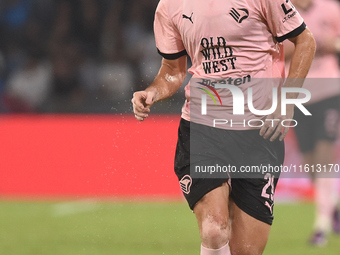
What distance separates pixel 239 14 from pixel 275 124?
638 mm

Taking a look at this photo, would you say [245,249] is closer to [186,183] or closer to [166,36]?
[186,183]

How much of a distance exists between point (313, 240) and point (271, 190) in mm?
2462

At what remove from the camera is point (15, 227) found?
6570 mm

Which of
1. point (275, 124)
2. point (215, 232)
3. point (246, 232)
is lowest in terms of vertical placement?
point (246, 232)

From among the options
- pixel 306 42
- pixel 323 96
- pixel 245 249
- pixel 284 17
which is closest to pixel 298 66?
pixel 306 42

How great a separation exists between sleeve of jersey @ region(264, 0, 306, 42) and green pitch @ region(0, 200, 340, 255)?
2.55 metres

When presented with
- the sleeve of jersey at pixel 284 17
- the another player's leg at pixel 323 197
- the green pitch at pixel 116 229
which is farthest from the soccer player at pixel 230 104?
the another player's leg at pixel 323 197

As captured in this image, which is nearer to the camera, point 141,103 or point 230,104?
point 141,103

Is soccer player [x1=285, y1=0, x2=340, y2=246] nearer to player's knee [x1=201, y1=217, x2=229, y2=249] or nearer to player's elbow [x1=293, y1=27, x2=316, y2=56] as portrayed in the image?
player's elbow [x1=293, y1=27, x2=316, y2=56]

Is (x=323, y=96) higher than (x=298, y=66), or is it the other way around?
(x=298, y=66)

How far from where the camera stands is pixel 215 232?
318 centimetres

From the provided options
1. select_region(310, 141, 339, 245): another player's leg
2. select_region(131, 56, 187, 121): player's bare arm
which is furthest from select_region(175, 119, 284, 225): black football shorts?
select_region(310, 141, 339, 245): another player's leg

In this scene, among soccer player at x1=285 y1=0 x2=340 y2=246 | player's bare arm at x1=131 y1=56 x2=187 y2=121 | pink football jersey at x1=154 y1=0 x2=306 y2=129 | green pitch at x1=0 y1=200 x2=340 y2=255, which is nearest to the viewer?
pink football jersey at x1=154 y1=0 x2=306 y2=129

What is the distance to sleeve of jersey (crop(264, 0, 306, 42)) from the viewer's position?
326cm
